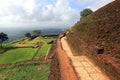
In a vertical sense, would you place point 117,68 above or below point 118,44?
below

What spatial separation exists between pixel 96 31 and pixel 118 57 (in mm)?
3304

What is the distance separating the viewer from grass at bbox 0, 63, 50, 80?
1468 centimetres

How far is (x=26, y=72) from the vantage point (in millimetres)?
15961

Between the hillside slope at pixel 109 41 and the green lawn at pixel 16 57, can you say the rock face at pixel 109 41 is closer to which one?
the hillside slope at pixel 109 41

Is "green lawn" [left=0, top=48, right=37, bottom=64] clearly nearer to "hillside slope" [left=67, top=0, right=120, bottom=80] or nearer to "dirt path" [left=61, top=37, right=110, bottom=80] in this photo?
"dirt path" [left=61, top=37, right=110, bottom=80]

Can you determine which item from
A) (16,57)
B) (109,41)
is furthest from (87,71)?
(16,57)

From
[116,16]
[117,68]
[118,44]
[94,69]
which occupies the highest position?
[116,16]

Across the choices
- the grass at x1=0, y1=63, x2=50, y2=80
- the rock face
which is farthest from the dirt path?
the grass at x1=0, y1=63, x2=50, y2=80

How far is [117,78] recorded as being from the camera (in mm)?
5645

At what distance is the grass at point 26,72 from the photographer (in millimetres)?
14684

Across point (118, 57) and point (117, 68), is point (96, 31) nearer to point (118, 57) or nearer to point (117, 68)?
point (118, 57)

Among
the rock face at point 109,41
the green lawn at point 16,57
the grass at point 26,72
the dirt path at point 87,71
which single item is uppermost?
the rock face at point 109,41

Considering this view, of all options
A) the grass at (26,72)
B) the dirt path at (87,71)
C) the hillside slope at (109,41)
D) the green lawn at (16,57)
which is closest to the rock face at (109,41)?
the hillside slope at (109,41)

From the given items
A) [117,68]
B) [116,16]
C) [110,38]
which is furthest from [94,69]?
[116,16]
